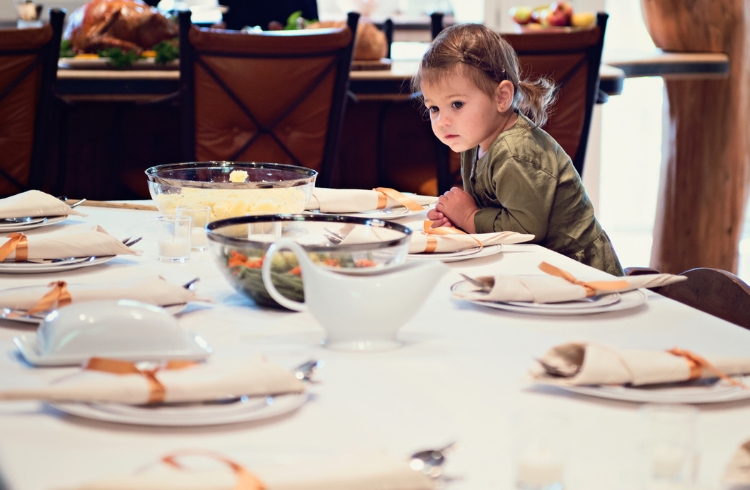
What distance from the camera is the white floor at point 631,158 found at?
5586 mm

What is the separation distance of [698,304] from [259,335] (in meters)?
0.73

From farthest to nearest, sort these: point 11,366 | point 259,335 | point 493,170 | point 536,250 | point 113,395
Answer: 1. point 493,170
2. point 536,250
3. point 259,335
4. point 11,366
5. point 113,395

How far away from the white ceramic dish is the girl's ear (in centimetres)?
115

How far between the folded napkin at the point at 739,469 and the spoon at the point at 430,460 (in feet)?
0.60

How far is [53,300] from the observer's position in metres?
0.97

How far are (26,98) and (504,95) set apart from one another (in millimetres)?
1562

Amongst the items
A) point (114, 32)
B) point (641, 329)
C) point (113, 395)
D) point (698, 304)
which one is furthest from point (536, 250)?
point (114, 32)

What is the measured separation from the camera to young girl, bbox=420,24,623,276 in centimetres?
168

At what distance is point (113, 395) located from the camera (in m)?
0.68

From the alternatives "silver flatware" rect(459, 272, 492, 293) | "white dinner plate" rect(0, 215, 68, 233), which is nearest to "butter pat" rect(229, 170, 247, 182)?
"white dinner plate" rect(0, 215, 68, 233)

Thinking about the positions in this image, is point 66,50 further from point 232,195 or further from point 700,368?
point 700,368

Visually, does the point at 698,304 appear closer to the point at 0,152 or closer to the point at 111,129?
the point at 0,152

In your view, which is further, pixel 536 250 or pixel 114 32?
pixel 114 32

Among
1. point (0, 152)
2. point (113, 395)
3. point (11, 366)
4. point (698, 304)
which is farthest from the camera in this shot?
point (0, 152)
